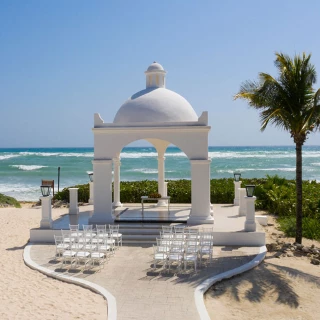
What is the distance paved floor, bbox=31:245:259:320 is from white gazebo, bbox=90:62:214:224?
7.99ft

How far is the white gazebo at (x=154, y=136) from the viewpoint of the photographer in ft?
50.5

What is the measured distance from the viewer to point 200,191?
15.4 m

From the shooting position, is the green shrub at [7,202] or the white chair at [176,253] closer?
the white chair at [176,253]

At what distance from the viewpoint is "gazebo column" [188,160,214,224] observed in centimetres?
1535

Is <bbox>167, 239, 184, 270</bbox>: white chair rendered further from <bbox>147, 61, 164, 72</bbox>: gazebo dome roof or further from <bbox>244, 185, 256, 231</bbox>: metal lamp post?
<bbox>147, 61, 164, 72</bbox>: gazebo dome roof

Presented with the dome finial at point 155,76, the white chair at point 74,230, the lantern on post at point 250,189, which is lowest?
the white chair at point 74,230

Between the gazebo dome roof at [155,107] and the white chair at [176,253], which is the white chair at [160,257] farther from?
the gazebo dome roof at [155,107]

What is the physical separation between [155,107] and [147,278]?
25.0 ft

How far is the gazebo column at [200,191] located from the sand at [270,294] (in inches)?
Result: 143

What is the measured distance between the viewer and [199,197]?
607 inches

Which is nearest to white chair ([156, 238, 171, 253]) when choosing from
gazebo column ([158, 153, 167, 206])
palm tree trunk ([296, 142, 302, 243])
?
palm tree trunk ([296, 142, 302, 243])

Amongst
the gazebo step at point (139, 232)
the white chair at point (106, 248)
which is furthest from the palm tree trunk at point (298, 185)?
the white chair at point (106, 248)

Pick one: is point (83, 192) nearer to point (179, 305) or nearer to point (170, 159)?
point (179, 305)

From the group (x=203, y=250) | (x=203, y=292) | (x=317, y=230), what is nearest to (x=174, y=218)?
(x=203, y=250)
